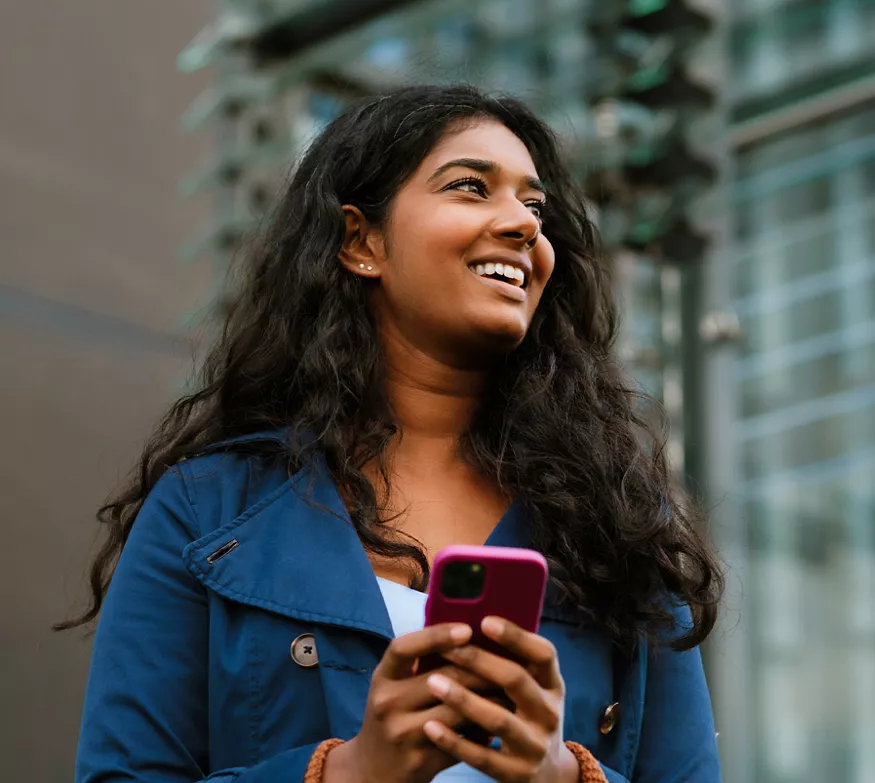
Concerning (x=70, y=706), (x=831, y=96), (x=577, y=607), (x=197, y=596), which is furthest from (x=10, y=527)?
(x=831, y=96)

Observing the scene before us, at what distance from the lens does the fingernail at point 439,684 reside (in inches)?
60.6

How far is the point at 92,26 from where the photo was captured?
4.62 metres

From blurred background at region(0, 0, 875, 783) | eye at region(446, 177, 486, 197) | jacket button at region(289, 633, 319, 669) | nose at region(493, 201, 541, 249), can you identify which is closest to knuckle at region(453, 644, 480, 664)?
jacket button at region(289, 633, 319, 669)

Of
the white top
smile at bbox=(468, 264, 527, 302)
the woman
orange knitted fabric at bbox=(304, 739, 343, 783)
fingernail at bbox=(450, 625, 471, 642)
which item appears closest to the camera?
fingernail at bbox=(450, 625, 471, 642)

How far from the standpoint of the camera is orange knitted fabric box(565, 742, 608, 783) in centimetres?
179

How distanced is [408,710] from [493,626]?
0.51ft

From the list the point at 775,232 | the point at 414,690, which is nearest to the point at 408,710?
the point at 414,690

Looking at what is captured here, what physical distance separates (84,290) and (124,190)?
A: 1.37ft

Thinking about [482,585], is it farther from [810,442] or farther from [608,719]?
[810,442]

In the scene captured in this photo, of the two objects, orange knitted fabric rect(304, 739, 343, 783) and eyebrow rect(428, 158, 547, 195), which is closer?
orange knitted fabric rect(304, 739, 343, 783)

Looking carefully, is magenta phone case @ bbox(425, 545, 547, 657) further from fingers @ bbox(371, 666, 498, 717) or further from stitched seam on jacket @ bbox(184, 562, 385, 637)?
stitched seam on jacket @ bbox(184, 562, 385, 637)

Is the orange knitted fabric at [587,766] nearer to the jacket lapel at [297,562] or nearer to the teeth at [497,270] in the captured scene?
the jacket lapel at [297,562]

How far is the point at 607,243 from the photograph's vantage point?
4586 millimetres

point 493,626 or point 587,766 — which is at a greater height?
point 493,626
